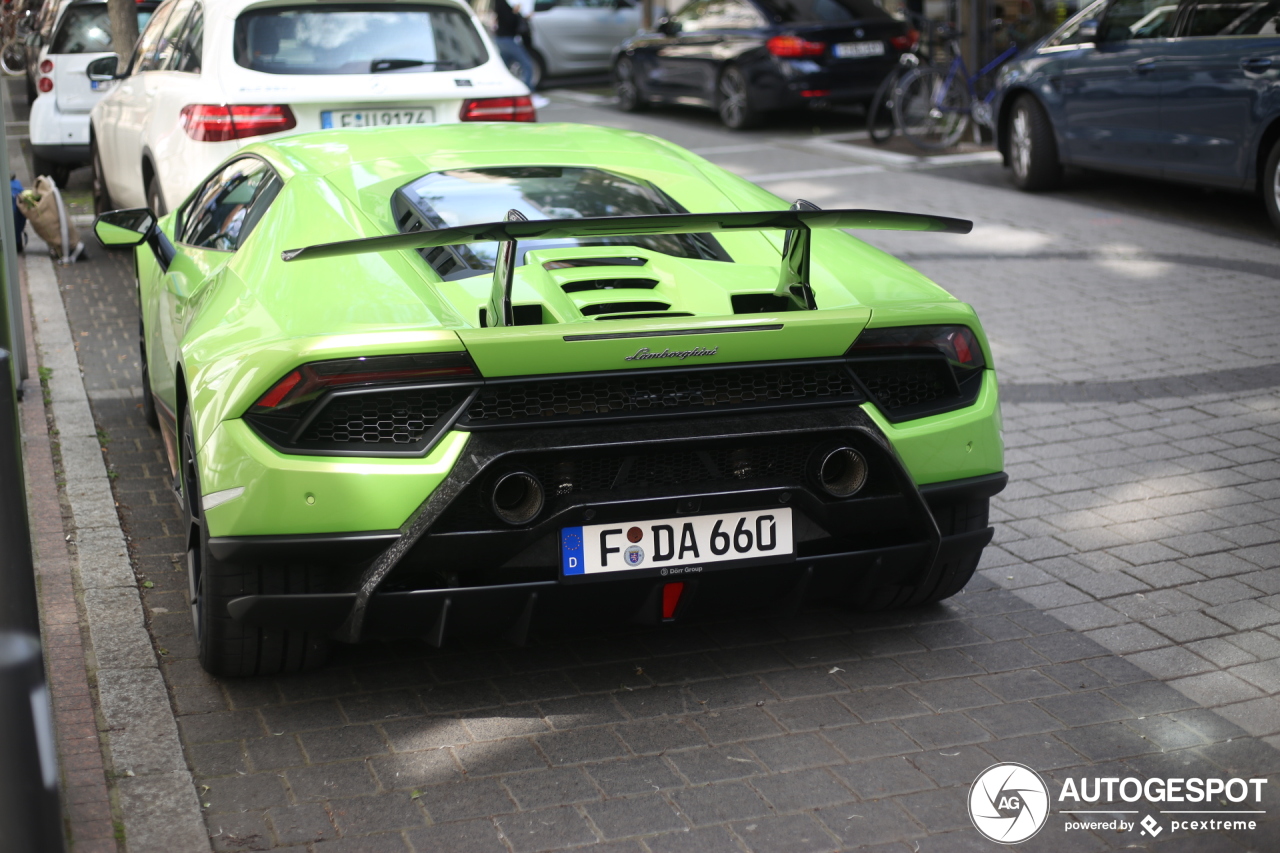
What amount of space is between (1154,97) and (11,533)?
375 inches

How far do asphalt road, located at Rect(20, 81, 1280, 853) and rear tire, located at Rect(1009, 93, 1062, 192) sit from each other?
598cm

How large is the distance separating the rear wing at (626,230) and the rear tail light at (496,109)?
505 cm

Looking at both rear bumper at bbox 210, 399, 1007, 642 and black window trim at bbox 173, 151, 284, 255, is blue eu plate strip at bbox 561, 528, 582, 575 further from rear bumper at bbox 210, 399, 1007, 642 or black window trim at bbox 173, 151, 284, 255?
black window trim at bbox 173, 151, 284, 255

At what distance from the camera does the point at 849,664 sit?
4062mm

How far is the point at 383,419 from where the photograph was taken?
3414mm

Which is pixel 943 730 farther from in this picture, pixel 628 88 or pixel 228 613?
pixel 628 88

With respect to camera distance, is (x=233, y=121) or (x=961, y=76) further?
(x=961, y=76)

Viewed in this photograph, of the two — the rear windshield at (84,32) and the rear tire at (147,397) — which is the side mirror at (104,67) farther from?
the rear tire at (147,397)

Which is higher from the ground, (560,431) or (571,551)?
(560,431)

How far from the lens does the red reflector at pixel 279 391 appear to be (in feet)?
11.1

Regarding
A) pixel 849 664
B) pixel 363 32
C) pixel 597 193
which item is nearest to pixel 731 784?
pixel 849 664

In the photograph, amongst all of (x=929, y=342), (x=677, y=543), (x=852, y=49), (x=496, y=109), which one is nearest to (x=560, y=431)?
(x=677, y=543)

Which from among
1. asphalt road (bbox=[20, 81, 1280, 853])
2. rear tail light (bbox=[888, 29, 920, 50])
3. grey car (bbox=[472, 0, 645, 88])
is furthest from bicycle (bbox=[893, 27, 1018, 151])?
grey car (bbox=[472, 0, 645, 88])

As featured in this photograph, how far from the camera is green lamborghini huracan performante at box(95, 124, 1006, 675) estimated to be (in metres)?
3.37
